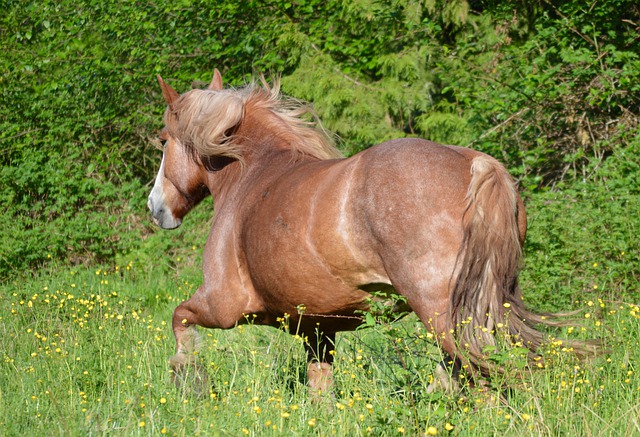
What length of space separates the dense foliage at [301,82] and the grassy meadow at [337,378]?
1.50 meters

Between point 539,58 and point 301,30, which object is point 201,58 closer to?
point 301,30

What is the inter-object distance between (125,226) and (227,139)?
5838 millimetres

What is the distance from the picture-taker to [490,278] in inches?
156

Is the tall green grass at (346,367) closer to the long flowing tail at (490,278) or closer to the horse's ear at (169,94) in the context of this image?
the long flowing tail at (490,278)

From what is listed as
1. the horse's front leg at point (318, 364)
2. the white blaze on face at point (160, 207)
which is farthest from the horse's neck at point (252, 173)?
the horse's front leg at point (318, 364)

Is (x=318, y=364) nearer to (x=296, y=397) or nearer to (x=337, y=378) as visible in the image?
(x=337, y=378)

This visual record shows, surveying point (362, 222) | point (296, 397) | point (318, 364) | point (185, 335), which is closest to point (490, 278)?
point (362, 222)

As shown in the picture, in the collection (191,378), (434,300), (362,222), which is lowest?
(191,378)

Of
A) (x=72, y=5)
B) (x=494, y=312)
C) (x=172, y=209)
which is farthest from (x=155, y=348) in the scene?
(x=72, y=5)

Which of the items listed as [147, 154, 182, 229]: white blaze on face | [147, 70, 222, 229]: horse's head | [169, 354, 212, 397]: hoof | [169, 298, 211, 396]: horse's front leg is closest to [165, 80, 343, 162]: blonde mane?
[147, 70, 222, 229]: horse's head

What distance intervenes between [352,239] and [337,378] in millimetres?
1005

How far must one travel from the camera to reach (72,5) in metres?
12.2

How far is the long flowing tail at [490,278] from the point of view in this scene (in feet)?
12.6

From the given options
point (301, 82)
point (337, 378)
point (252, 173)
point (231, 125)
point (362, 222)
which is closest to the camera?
point (362, 222)
